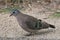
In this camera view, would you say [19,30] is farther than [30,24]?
Yes

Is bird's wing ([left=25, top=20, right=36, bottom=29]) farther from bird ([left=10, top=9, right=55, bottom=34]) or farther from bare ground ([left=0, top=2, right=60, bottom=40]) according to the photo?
bare ground ([left=0, top=2, right=60, bottom=40])

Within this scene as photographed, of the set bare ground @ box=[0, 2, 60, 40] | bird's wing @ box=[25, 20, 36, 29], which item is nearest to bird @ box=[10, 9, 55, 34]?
bird's wing @ box=[25, 20, 36, 29]

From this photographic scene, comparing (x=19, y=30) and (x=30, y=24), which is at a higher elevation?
(x=30, y=24)

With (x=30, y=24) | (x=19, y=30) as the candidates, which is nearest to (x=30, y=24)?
(x=30, y=24)

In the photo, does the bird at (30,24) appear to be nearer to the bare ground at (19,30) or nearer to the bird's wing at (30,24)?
the bird's wing at (30,24)

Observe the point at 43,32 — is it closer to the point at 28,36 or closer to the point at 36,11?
the point at 28,36

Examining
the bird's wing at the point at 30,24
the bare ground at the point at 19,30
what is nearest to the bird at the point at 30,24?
the bird's wing at the point at 30,24

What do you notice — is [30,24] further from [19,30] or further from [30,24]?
[19,30]

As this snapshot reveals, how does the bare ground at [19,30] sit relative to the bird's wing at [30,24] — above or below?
below

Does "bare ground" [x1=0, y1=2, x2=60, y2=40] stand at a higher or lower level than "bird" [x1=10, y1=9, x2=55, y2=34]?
lower

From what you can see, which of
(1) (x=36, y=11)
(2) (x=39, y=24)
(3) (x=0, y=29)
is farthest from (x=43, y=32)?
(1) (x=36, y=11)

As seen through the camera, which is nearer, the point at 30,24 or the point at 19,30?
the point at 30,24

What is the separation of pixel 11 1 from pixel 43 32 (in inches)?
118

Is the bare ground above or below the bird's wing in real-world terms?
below
